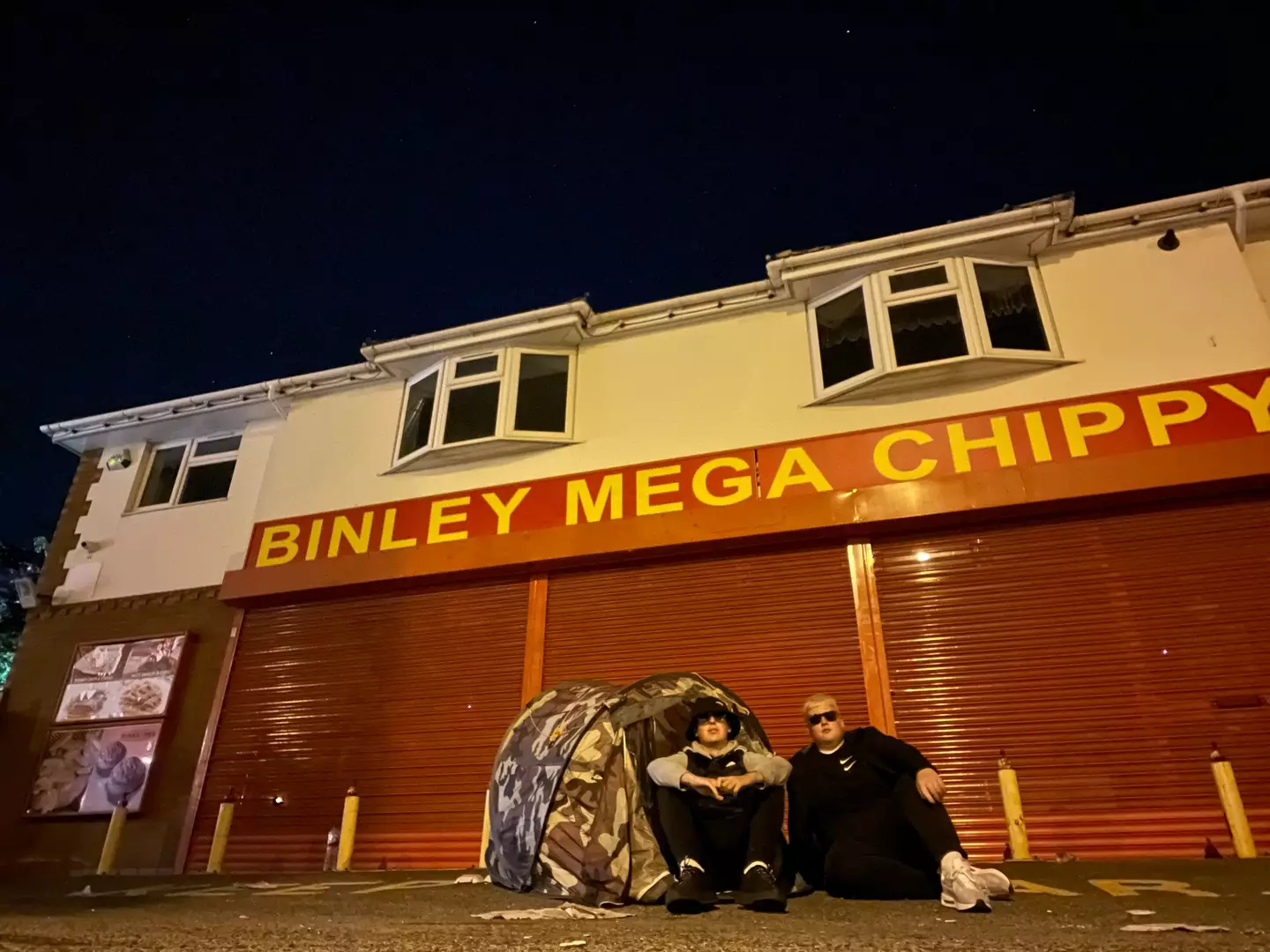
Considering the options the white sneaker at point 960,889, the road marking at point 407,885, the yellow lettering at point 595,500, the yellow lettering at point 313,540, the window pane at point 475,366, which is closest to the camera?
the white sneaker at point 960,889

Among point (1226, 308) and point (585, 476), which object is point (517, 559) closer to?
point (585, 476)

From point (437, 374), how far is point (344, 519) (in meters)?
2.50

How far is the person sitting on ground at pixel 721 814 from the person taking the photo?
4.48 meters

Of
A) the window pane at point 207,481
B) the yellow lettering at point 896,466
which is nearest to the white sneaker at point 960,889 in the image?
the yellow lettering at point 896,466

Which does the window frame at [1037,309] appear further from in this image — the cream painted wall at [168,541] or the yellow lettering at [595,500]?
the cream painted wall at [168,541]

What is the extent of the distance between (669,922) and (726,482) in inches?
240

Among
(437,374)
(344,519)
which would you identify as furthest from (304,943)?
(437,374)

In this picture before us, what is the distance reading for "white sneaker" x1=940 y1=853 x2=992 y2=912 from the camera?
3887mm

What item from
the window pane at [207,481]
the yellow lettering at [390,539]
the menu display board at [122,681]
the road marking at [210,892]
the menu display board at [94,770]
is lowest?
the road marking at [210,892]

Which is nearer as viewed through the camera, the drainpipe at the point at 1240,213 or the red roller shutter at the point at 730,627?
the red roller shutter at the point at 730,627

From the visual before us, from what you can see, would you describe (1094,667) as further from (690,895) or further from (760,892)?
(690,895)

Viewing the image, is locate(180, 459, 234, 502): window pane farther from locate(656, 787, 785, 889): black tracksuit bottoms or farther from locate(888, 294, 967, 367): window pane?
locate(656, 787, 785, 889): black tracksuit bottoms

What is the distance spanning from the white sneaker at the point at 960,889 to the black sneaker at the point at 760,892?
0.80 metres

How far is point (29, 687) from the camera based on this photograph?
11.2 m
